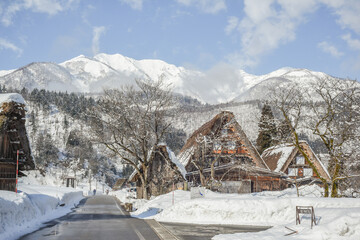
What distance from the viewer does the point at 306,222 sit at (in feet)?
56.9

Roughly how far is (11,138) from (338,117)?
22.3 m

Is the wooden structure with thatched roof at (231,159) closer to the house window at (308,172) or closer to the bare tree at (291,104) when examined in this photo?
the house window at (308,172)

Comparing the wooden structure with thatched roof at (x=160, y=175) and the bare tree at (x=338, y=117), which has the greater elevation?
the bare tree at (x=338, y=117)

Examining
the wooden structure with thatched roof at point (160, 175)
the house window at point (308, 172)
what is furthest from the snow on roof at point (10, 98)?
the house window at point (308, 172)

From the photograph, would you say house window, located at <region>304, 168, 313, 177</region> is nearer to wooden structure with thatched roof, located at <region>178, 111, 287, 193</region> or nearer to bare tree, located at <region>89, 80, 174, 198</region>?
wooden structure with thatched roof, located at <region>178, 111, 287, 193</region>

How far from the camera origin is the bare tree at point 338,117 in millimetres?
23266

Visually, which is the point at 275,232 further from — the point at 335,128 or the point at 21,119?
the point at 21,119

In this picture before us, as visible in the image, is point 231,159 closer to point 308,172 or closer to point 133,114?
point 133,114

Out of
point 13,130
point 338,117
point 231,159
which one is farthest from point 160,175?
point 338,117

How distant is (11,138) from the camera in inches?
949

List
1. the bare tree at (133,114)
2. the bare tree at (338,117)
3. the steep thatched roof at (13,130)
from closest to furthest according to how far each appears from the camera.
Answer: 1. the steep thatched roof at (13,130)
2. the bare tree at (338,117)
3. the bare tree at (133,114)

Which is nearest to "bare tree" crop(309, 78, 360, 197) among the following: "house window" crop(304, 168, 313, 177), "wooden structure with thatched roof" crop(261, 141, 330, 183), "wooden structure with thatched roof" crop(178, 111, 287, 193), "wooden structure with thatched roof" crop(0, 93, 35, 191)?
"wooden structure with thatched roof" crop(178, 111, 287, 193)

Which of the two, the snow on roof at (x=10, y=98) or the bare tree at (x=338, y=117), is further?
the bare tree at (x=338, y=117)

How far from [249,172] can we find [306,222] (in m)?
23.1
